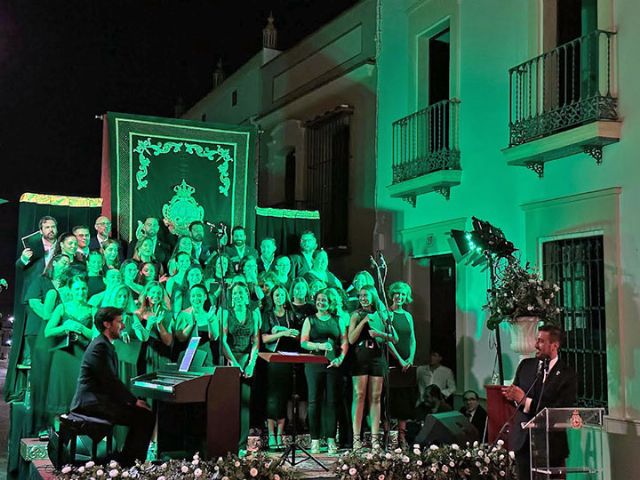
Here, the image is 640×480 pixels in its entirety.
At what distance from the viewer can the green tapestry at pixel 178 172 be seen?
1000 cm

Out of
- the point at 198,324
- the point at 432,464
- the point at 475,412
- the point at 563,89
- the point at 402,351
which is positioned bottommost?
the point at 432,464

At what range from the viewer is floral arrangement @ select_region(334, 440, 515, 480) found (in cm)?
656

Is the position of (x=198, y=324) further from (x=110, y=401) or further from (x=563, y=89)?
(x=563, y=89)

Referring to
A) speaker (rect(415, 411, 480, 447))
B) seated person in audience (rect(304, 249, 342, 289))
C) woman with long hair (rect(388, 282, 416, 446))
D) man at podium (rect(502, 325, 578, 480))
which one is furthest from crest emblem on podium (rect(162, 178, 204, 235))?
man at podium (rect(502, 325, 578, 480))

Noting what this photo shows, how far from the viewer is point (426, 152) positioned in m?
11.5

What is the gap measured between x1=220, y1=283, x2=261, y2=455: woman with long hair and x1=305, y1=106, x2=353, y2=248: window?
5.60 m

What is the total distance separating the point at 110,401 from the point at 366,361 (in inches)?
111

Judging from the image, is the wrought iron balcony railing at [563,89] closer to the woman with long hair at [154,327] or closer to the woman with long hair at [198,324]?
the woman with long hair at [198,324]

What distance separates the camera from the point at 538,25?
969 centimetres

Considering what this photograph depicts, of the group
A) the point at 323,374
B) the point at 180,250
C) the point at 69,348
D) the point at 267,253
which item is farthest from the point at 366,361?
the point at 69,348

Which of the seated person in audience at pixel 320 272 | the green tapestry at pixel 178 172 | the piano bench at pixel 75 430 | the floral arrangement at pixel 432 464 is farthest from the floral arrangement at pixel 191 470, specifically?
the green tapestry at pixel 178 172

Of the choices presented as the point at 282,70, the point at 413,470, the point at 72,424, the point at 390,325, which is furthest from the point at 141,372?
the point at 282,70

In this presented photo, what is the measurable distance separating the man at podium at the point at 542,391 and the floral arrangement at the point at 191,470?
1764 mm

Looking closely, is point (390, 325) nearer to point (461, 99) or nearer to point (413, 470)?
point (413, 470)
